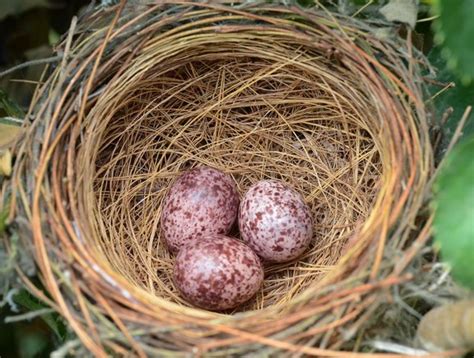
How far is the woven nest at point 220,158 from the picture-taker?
1.01 m

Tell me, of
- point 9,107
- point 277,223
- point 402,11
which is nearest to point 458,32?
point 402,11

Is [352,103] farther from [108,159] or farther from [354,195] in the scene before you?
[108,159]

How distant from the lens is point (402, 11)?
123 centimetres

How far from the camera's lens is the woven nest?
101 cm

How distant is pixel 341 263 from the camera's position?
106 centimetres

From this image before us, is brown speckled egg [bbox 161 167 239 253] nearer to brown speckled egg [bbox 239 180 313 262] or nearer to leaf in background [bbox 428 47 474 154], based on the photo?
brown speckled egg [bbox 239 180 313 262]

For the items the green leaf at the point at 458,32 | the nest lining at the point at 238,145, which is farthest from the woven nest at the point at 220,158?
the green leaf at the point at 458,32

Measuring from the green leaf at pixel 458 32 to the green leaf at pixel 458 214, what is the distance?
156 mm

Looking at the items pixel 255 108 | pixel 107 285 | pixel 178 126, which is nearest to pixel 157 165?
pixel 178 126

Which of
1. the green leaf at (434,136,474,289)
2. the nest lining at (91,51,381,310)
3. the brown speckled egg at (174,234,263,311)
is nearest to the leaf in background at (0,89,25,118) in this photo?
the nest lining at (91,51,381,310)

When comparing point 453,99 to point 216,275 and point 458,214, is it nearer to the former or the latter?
point 458,214

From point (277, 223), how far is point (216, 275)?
17cm

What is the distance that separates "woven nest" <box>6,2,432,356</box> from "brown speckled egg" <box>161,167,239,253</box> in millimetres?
79

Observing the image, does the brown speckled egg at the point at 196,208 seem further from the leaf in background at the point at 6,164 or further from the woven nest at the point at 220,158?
the leaf in background at the point at 6,164
